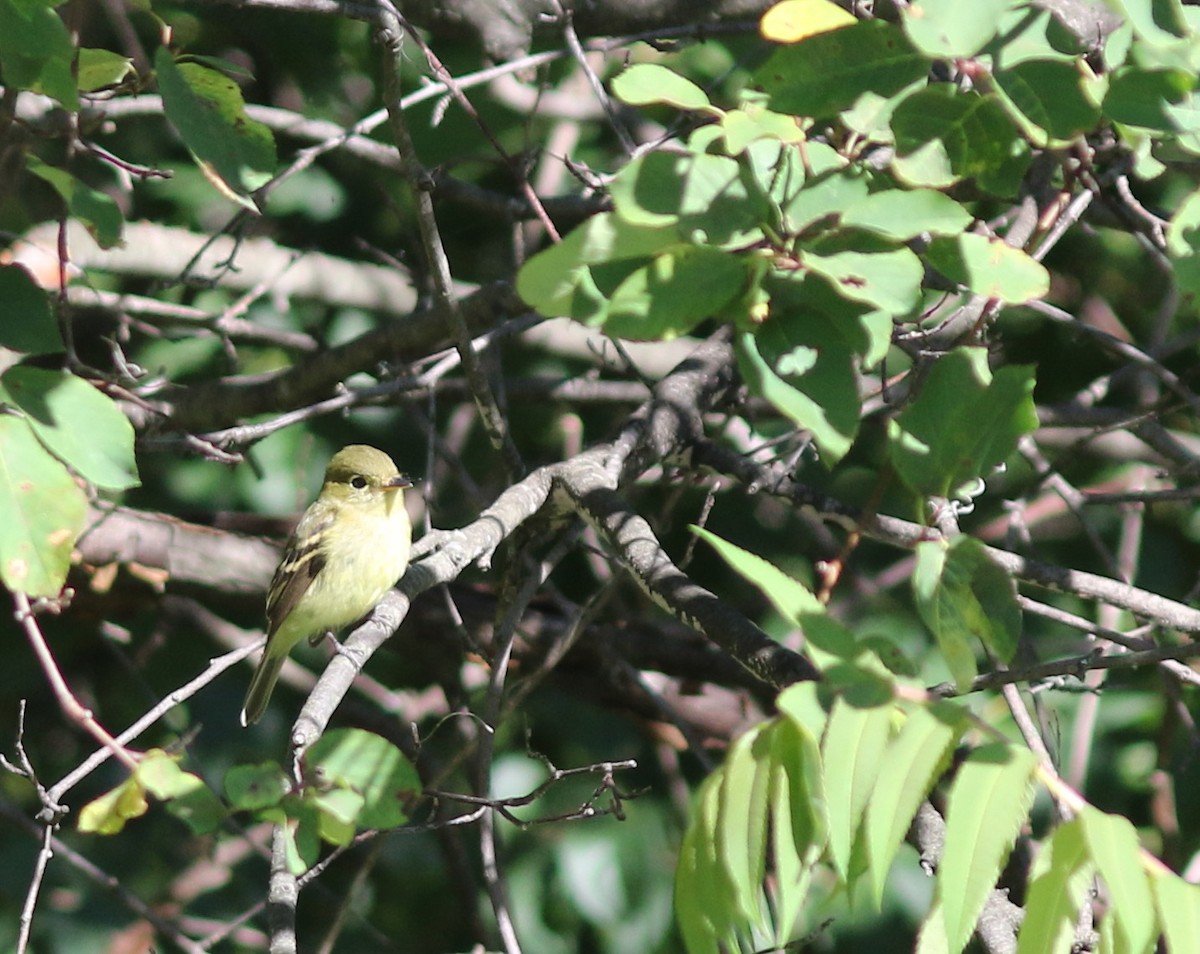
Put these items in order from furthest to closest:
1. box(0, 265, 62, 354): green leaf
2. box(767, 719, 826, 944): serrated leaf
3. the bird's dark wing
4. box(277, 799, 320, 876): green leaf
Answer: the bird's dark wing < box(0, 265, 62, 354): green leaf < box(277, 799, 320, 876): green leaf < box(767, 719, 826, 944): serrated leaf

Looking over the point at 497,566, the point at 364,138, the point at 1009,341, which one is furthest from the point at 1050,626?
the point at 364,138

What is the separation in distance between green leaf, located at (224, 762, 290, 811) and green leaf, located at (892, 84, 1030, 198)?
1.51 metres

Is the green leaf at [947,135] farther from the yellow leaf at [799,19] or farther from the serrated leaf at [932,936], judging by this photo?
the serrated leaf at [932,936]

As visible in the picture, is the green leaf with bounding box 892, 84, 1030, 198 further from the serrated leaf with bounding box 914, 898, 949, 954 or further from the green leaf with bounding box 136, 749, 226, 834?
the green leaf with bounding box 136, 749, 226, 834

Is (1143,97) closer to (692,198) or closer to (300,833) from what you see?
(692,198)

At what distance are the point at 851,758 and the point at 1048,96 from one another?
1.15m

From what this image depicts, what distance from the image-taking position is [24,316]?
2859 mm

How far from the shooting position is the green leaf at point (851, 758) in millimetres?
1651

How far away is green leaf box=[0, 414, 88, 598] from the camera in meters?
2.35

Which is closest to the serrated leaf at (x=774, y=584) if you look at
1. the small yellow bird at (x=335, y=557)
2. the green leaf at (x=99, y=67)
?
the green leaf at (x=99, y=67)

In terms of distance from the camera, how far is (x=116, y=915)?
486 centimetres

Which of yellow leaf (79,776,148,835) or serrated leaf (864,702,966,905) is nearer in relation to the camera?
serrated leaf (864,702,966,905)

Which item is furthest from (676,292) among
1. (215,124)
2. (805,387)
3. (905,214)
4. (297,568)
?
(297,568)

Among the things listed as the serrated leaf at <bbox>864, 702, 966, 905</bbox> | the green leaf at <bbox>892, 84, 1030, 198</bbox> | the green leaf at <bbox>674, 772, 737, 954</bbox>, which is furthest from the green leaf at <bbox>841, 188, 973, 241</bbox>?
the green leaf at <bbox>674, 772, 737, 954</bbox>
